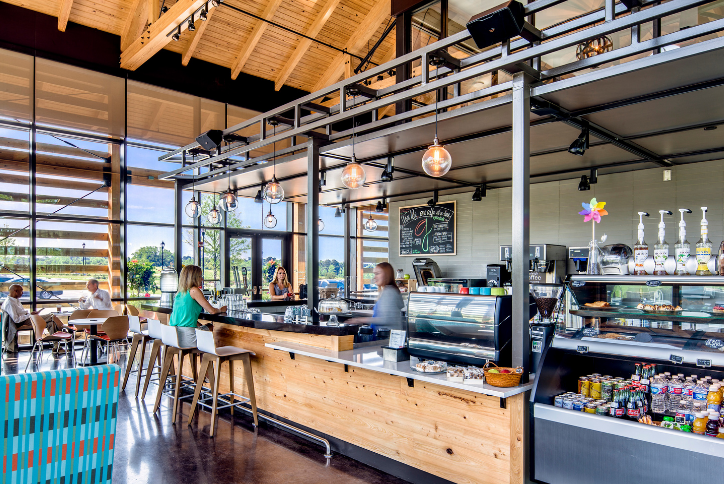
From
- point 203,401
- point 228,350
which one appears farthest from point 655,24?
point 203,401

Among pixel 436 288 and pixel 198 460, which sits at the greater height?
pixel 436 288

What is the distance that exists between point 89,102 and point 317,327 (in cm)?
784

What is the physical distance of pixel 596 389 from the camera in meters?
2.62

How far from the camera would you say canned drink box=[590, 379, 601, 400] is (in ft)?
8.53

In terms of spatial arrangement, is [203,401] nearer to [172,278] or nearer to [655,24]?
[172,278]

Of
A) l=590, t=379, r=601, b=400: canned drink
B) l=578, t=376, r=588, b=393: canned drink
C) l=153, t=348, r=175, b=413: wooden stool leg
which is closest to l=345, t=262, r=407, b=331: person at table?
l=578, t=376, r=588, b=393: canned drink

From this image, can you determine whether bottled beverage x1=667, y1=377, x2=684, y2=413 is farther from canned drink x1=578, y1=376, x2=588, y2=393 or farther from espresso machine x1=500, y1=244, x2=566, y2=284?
espresso machine x1=500, y1=244, x2=566, y2=284

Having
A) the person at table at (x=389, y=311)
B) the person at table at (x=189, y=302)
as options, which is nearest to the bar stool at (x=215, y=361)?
the person at table at (x=189, y=302)

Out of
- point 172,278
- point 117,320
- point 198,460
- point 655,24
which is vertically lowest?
point 198,460

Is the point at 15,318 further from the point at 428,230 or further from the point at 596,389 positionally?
the point at 596,389

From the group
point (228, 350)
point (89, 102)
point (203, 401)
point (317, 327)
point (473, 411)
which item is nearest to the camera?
point (473, 411)

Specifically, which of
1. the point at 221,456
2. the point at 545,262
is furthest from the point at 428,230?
the point at 221,456

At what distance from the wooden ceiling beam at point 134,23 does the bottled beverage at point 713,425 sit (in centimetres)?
952

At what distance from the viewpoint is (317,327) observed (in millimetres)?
3881
